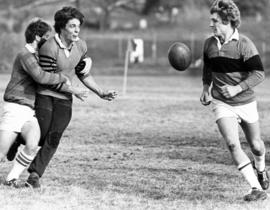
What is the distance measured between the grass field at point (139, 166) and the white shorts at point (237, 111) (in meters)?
0.80

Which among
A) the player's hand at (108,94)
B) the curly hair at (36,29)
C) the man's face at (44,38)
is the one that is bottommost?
the player's hand at (108,94)

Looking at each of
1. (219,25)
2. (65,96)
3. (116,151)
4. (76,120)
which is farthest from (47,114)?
(76,120)

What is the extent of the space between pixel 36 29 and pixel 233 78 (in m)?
2.00

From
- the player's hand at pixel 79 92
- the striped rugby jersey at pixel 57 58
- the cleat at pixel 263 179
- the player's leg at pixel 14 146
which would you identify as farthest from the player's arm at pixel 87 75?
the cleat at pixel 263 179

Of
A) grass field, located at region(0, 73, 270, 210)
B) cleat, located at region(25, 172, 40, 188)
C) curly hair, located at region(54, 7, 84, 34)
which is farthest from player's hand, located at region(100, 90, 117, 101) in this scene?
cleat, located at region(25, 172, 40, 188)

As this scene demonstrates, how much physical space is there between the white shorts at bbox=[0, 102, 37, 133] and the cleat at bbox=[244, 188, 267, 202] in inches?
91.6

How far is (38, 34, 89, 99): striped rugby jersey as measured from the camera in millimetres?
8422

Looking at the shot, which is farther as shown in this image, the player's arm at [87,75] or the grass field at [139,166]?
the player's arm at [87,75]

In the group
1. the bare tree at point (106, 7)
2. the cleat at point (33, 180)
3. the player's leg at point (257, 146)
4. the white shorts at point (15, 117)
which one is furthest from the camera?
the bare tree at point (106, 7)

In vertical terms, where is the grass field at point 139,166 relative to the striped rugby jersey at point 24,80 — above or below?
below

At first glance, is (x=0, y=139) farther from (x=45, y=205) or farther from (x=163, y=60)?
(x=163, y=60)

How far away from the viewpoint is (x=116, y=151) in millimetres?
12164

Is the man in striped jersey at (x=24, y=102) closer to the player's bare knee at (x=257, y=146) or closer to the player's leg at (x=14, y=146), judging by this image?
the player's leg at (x=14, y=146)

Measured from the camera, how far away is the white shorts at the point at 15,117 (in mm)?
8523
